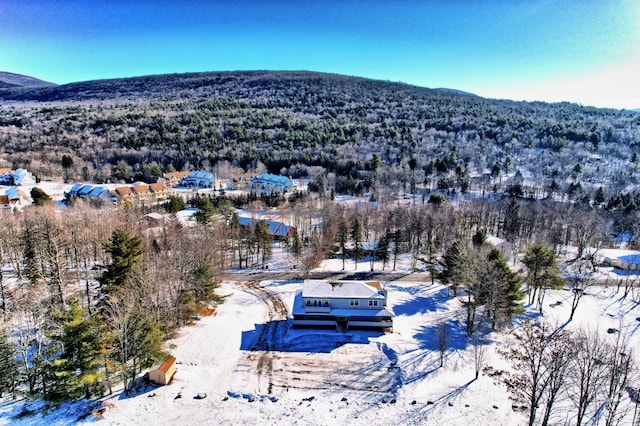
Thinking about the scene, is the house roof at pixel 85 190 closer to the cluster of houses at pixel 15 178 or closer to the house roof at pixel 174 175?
the cluster of houses at pixel 15 178

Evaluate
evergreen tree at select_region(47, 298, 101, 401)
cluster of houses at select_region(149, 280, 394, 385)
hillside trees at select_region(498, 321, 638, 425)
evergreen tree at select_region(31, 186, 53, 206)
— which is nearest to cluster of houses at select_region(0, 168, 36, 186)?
evergreen tree at select_region(31, 186, 53, 206)

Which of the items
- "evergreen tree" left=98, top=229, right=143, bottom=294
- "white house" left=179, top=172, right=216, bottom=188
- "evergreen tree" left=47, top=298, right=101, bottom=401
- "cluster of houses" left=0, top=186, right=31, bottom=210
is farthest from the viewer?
"white house" left=179, top=172, right=216, bottom=188

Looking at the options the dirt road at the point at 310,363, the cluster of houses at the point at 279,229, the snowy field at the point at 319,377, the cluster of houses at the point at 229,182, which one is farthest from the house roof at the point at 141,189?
the dirt road at the point at 310,363

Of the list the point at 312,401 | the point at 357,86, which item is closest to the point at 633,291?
the point at 312,401

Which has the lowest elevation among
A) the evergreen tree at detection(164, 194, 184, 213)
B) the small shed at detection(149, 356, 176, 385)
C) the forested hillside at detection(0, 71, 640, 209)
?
the small shed at detection(149, 356, 176, 385)

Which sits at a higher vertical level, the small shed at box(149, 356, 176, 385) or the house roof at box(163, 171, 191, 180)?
the house roof at box(163, 171, 191, 180)

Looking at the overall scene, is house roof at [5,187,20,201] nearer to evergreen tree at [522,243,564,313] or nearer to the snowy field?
the snowy field

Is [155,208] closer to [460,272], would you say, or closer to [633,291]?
[460,272]

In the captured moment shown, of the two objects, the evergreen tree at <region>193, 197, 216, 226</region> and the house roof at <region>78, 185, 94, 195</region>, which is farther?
the house roof at <region>78, 185, 94, 195</region>
